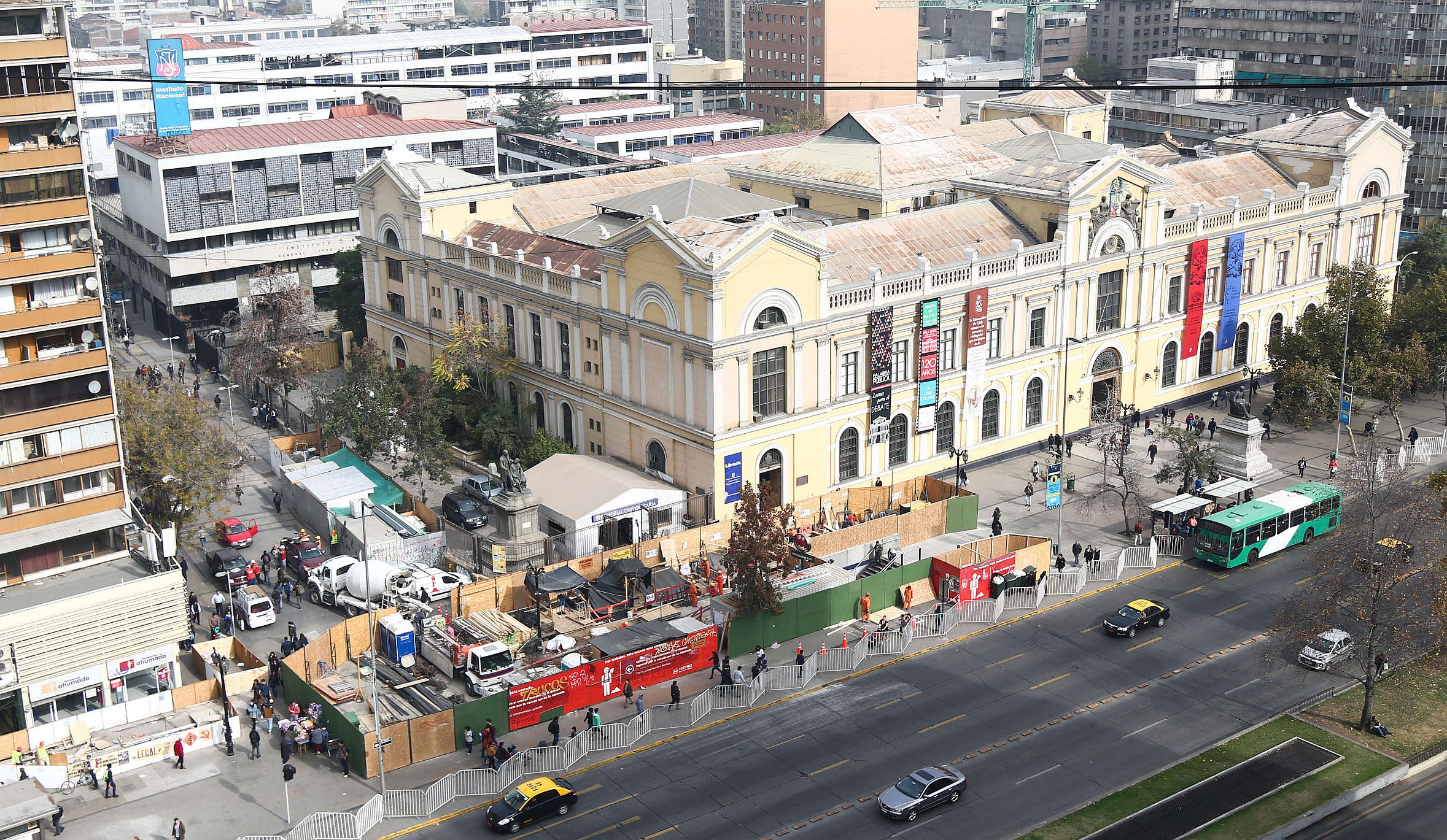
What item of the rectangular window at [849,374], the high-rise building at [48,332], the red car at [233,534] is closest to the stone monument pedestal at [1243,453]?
the rectangular window at [849,374]

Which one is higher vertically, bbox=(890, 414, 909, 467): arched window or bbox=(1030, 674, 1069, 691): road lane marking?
bbox=(890, 414, 909, 467): arched window

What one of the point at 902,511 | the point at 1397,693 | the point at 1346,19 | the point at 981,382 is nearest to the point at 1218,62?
the point at 1346,19

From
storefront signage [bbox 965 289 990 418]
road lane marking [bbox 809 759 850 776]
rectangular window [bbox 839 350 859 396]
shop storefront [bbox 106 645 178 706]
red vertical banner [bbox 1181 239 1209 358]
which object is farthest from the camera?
red vertical banner [bbox 1181 239 1209 358]

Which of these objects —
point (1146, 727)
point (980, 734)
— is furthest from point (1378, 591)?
point (980, 734)

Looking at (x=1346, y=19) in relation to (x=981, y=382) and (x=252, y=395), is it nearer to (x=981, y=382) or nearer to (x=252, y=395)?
(x=981, y=382)

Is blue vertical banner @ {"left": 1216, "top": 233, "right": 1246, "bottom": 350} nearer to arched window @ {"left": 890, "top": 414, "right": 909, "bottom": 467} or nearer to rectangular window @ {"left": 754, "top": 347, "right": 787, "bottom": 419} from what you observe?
arched window @ {"left": 890, "top": 414, "right": 909, "bottom": 467}

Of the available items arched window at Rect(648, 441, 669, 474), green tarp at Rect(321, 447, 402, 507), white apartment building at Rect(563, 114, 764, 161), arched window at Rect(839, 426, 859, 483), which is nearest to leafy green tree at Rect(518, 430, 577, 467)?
arched window at Rect(648, 441, 669, 474)

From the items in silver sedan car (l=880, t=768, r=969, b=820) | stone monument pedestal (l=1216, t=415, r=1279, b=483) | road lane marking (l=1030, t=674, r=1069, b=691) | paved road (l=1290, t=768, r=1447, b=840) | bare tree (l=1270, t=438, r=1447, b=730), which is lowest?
paved road (l=1290, t=768, r=1447, b=840)
